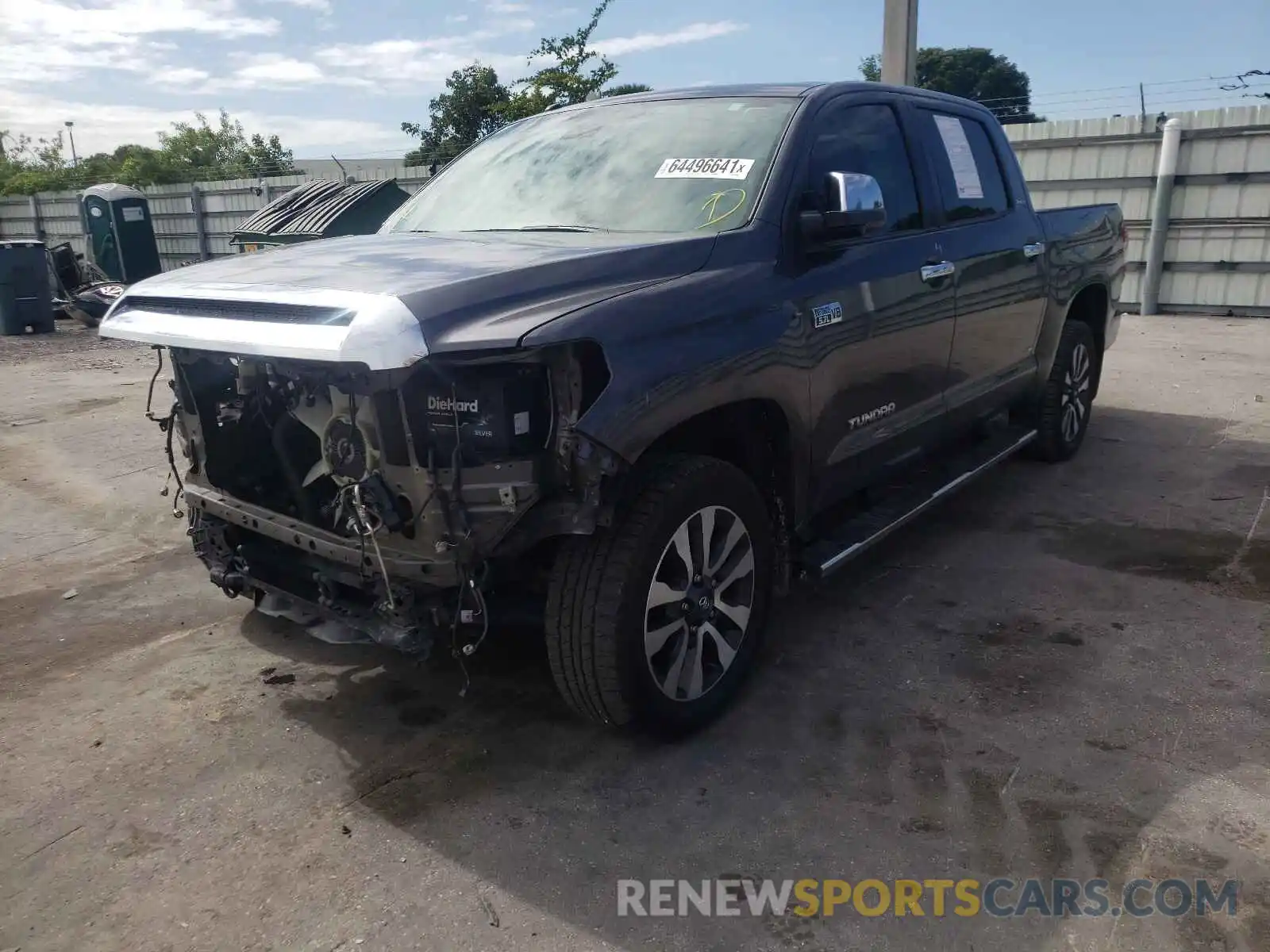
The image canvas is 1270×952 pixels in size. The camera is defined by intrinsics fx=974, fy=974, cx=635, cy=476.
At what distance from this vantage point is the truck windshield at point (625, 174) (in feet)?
10.8

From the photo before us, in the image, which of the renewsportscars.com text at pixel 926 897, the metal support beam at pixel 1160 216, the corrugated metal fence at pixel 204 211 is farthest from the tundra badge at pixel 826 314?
the corrugated metal fence at pixel 204 211

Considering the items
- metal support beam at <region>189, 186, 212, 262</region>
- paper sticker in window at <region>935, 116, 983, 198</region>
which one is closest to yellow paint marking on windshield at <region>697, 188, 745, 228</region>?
paper sticker in window at <region>935, 116, 983, 198</region>

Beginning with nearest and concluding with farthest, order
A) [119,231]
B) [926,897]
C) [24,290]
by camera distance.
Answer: [926,897], [24,290], [119,231]

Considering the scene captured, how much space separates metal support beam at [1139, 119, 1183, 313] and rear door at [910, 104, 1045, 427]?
7943 millimetres

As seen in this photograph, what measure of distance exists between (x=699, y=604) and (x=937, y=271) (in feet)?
6.20

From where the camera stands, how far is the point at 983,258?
Result: 14.4 ft

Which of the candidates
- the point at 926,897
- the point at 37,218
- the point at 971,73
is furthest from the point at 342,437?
the point at 971,73

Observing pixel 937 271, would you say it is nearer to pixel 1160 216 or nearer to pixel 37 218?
pixel 1160 216

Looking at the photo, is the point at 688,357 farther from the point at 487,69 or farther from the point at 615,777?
the point at 487,69

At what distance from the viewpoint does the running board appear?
3.52 metres

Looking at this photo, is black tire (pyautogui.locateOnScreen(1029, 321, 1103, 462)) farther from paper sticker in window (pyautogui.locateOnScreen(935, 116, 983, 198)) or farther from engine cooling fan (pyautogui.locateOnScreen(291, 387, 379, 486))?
engine cooling fan (pyautogui.locateOnScreen(291, 387, 379, 486))

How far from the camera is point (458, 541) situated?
252cm

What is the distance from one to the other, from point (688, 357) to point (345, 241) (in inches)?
58.8

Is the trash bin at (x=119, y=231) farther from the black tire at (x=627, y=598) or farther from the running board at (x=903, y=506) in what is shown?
the black tire at (x=627, y=598)
